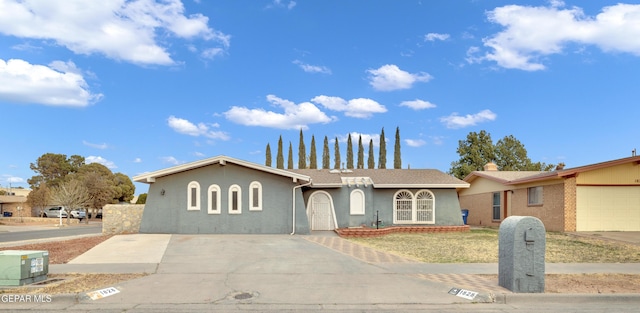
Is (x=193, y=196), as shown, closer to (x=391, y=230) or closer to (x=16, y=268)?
(x=391, y=230)

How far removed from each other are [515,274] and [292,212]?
13.5 m

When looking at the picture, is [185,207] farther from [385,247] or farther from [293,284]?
[293,284]

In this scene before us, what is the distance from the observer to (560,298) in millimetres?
8430

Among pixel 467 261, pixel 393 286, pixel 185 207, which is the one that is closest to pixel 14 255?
pixel 393 286

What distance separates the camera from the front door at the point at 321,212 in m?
24.7

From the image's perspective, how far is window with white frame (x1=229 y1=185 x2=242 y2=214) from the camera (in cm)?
2119

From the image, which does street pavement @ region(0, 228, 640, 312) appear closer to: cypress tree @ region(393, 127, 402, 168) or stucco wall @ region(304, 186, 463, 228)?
stucco wall @ region(304, 186, 463, 228)

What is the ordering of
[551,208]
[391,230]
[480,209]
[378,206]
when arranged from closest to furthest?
[551,208] → [391,230] → [378,206] → [480,209]

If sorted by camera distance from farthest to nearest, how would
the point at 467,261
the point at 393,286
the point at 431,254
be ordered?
the point at 431,254, the point at 467,261, the point at 393,286

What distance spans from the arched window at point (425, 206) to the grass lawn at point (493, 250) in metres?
5.47

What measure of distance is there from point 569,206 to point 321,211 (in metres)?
11.5

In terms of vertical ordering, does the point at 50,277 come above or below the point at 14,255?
below

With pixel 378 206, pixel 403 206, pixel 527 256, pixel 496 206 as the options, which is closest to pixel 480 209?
pixel 496 206

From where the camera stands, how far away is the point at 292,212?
21.3 meters
